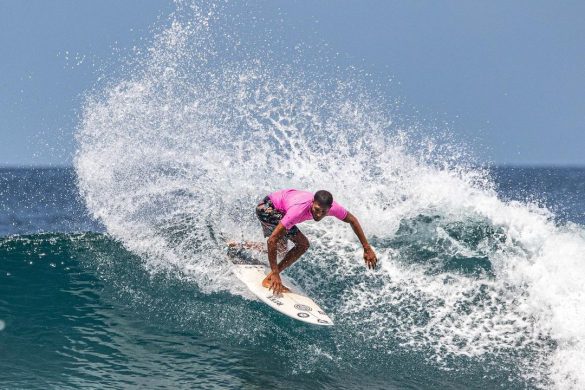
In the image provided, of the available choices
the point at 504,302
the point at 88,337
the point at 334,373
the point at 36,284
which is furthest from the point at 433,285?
the point at 36,284

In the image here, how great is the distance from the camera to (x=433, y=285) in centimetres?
1008

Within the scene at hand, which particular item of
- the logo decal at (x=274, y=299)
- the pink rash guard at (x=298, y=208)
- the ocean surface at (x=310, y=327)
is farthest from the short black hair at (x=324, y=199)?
the ocean surface at (x=310, y=327)

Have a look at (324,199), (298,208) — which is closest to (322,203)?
(324,199)

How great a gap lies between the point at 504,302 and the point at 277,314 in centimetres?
359

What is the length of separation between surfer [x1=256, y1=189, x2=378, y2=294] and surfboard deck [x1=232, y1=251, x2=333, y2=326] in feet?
0.49

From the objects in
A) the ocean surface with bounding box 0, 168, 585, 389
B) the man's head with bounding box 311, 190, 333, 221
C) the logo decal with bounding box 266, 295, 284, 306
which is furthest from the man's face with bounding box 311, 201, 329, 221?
the ocean surface with bounding box 0, 168, 585, 389

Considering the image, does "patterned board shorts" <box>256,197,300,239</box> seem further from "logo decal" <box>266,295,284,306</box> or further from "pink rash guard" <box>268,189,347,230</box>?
"logo decal" <box>266,295,284,306</box>

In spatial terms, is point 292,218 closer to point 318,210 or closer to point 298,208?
point 298,208

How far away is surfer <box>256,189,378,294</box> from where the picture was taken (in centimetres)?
818

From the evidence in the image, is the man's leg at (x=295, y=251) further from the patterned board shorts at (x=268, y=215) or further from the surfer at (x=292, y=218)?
the patterned board shorts at (x=268, y=215)

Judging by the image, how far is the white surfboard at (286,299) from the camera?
8477 mm

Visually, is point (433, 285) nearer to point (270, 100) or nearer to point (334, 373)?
point (334, 373)

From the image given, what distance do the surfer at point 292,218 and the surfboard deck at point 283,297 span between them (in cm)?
15

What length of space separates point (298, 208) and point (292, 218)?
179mm
